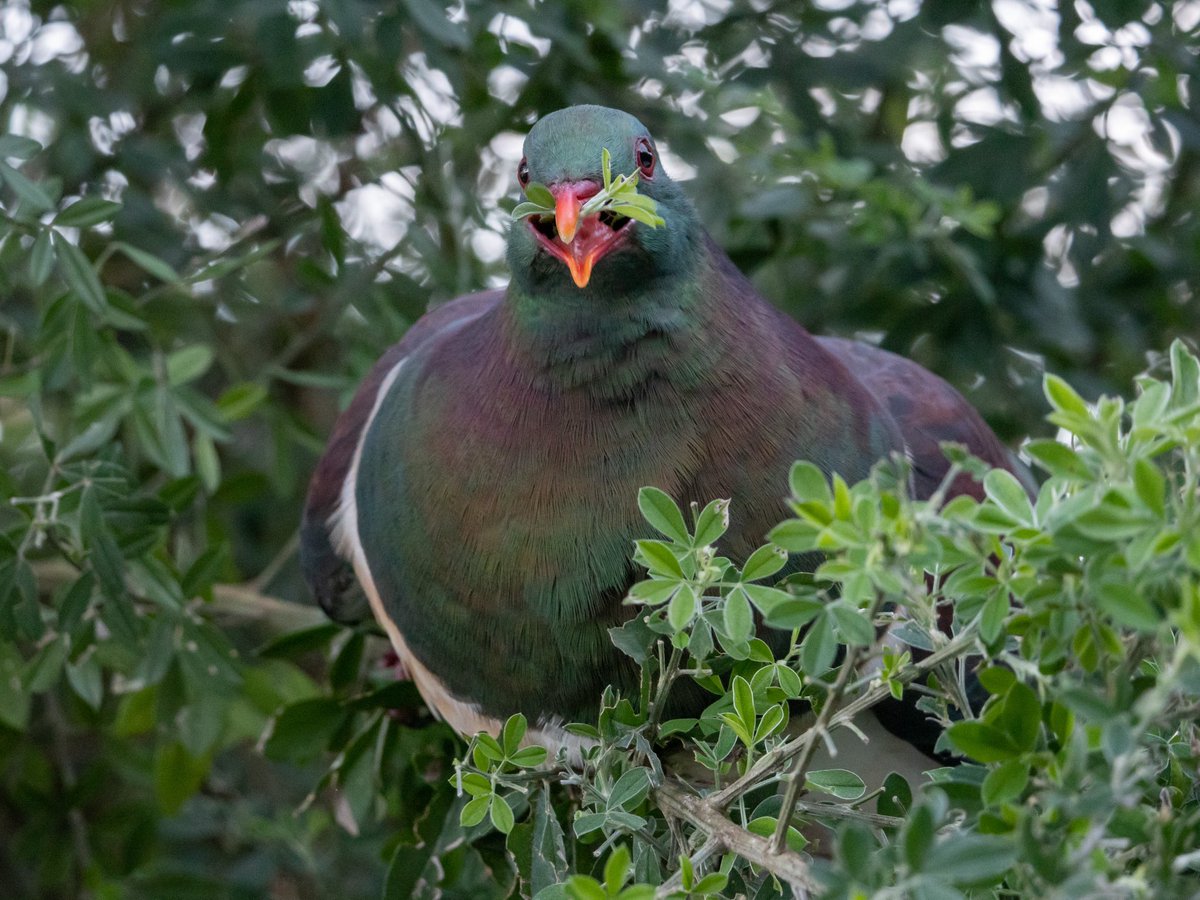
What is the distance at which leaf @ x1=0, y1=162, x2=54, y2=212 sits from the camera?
215cm

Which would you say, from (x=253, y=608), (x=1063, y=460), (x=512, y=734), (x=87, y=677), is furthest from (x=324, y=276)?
(x=1063, y=460)

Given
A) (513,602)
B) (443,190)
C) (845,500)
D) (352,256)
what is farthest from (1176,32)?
(845,500)

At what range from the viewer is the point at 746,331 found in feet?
7.12

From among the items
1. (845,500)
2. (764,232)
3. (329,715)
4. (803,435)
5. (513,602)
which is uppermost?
(845,500)

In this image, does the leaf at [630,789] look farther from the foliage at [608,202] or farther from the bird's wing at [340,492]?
the bird's wing at [340,492]

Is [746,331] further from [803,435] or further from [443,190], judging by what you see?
[443,190]

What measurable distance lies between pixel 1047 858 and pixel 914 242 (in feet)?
7.07

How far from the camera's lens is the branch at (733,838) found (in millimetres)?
1331

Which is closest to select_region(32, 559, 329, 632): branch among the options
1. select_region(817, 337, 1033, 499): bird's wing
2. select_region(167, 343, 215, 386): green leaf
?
select_region(167, 343, 215, 386): green leaf

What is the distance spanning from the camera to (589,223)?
1.99 m

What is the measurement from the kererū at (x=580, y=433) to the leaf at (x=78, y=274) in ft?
1.80

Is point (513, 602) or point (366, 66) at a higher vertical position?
point (366, 66)

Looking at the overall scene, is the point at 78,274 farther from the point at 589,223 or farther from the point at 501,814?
the point at 501,814

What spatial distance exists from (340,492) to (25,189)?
2.78ft
